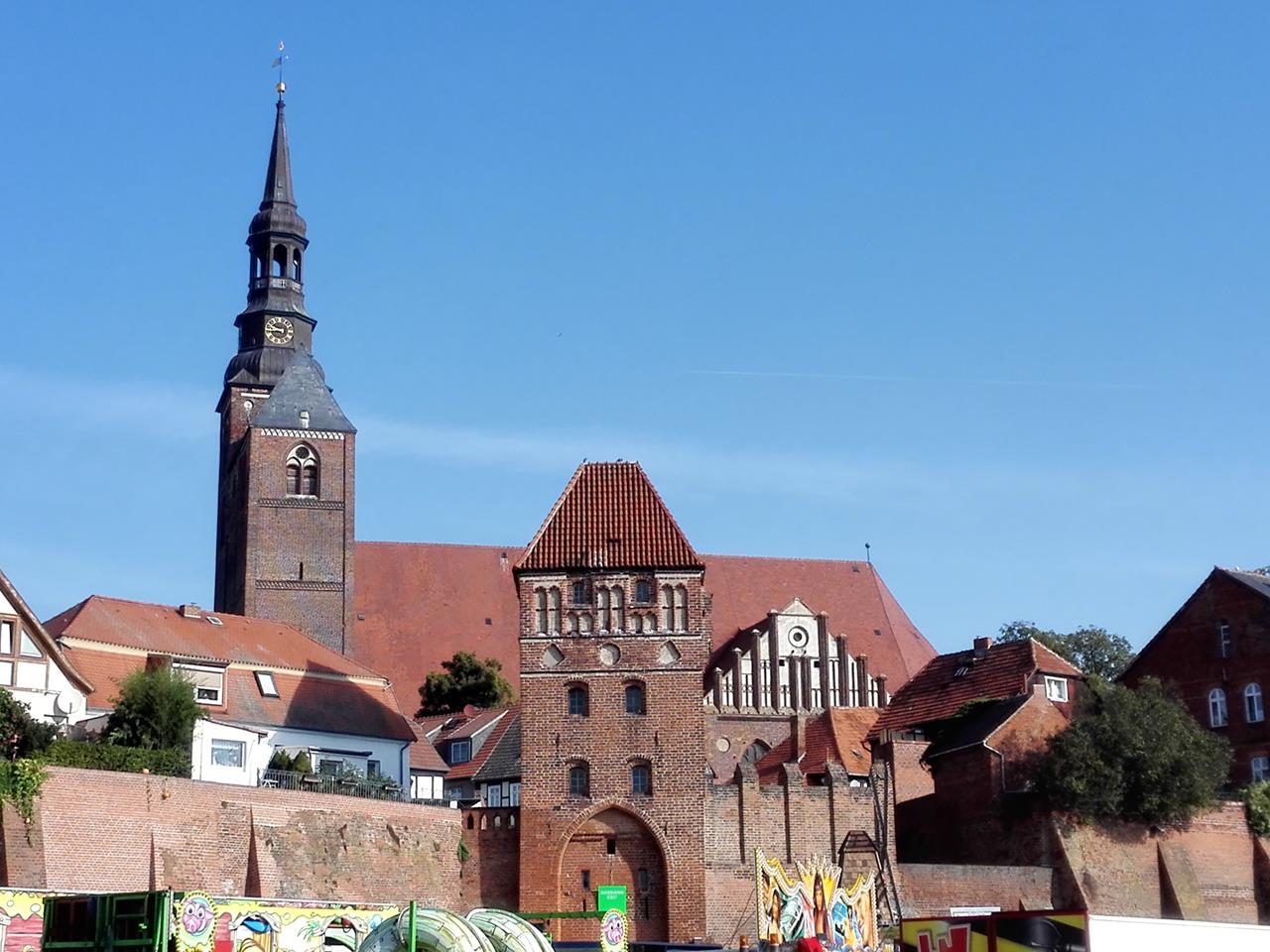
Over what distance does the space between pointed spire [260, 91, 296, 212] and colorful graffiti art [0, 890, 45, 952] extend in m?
58.0

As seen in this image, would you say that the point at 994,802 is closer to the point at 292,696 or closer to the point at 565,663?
the point at 565,663

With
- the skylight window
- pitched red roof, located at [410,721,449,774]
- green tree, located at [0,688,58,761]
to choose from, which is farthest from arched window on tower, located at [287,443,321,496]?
green tree, located at [0,688,58,761]

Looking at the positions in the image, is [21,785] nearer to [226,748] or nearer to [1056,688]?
[226,748]

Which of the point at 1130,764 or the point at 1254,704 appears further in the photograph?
the point at 1254,704

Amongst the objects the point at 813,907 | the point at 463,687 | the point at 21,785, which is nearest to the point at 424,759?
the point at 813,907

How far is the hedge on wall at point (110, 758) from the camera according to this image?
40.6 meters

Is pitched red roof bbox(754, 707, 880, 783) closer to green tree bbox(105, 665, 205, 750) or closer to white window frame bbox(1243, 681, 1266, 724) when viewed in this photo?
white window frame bbox(1243, 681, 1266, 724)

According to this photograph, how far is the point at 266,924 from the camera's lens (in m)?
23.2

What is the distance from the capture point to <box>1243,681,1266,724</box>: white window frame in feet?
195

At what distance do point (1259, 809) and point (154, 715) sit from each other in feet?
103

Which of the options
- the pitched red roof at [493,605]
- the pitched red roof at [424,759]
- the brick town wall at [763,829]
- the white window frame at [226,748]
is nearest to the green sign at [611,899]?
the brick town wall at [763,829]

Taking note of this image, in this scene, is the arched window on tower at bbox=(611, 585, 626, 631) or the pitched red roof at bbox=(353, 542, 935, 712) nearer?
the arched window on tower at bbox=(611, 585, 626, 631)

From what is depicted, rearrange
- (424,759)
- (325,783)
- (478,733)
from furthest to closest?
1. (478,733)
2. (424,759)
3. (325,783)

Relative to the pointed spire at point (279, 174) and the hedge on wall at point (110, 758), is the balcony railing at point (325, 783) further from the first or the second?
the pointed spire at point (279, 174)
